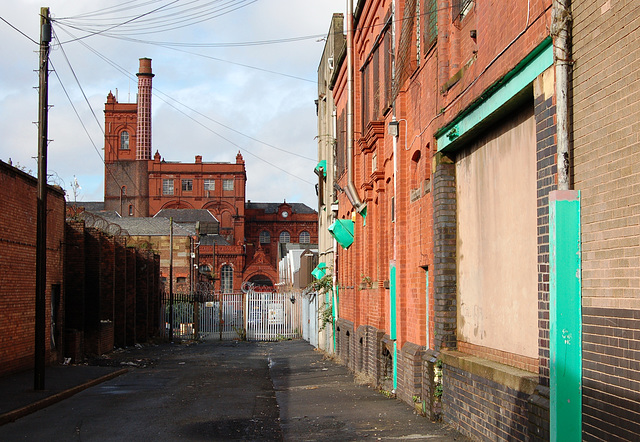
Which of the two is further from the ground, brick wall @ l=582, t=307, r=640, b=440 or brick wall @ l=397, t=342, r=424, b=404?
brick wall @ l=582, t=307, r=640, b=440

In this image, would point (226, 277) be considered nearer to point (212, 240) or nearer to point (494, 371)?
point (212, 240)

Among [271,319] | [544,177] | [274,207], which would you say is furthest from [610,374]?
[274,207]

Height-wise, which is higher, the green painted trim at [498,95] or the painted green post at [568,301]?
the green painted trim at [498,95]

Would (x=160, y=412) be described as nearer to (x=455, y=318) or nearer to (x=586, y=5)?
(x=455, y=318)

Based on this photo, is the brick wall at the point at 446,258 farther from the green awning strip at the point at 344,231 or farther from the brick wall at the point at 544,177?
the green awning strip at the point at 344,231

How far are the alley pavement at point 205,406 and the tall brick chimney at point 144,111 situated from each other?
6714 centimetres

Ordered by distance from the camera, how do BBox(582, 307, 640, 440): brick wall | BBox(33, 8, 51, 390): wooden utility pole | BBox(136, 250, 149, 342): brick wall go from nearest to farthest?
BBox(582, 307, 640, 440): brick wall, BBox(33, 8, 51, 390): wooden utility pole, BBox(136, 250, 149, 342): brick wall

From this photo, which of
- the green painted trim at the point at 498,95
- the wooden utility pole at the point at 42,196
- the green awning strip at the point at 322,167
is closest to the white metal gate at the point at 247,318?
the green awning strip at the point at 322,167

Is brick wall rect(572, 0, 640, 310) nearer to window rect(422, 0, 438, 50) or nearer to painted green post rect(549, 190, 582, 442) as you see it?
painted green post rect(549, 190, 582, 442)

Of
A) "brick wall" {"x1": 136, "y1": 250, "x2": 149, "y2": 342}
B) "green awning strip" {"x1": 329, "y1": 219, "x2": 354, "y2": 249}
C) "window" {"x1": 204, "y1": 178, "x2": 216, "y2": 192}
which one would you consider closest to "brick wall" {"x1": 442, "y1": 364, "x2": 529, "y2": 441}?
"green awning strip" {"x1": 329, "y1": 219, "x2": 354, "y2": 249}

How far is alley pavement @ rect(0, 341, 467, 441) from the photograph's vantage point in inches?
416

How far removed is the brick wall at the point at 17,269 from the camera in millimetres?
17047

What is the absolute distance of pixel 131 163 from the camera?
294 ft

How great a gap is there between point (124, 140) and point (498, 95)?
87.4 m
